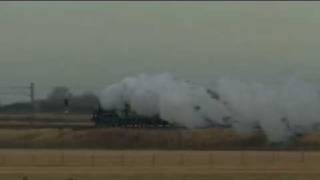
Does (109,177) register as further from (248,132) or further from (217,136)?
(217,136)

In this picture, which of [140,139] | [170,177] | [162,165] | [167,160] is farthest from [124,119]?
[170,177]

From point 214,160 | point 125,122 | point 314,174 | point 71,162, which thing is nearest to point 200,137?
point 125,122

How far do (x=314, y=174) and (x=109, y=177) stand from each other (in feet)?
39.8

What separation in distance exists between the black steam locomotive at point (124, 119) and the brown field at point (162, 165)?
23.6m

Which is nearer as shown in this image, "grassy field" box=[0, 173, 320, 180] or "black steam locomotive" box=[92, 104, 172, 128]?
"grassy field" box=[0, 173, 320, 180]

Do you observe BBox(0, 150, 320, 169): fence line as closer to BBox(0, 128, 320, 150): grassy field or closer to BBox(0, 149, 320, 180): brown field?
BBox(0, 149, 320, 180): brown field

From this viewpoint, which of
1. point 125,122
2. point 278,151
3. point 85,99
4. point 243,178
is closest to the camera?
point 243,178

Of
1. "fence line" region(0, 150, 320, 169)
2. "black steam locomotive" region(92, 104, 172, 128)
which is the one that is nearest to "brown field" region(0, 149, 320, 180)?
"fence line" region(0, 150, 320, 169)

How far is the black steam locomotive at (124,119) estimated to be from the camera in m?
84.4

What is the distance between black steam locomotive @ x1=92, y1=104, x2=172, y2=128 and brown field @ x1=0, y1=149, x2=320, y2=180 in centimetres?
2362

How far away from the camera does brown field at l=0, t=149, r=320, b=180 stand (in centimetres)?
4323

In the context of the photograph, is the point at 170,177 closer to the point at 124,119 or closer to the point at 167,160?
the point at 167,160

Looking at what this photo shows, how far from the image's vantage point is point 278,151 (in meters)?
62.8

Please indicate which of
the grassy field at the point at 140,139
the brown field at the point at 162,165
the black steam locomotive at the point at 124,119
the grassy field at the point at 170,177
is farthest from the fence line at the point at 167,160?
the black steam locomotive at the point at 124,119
